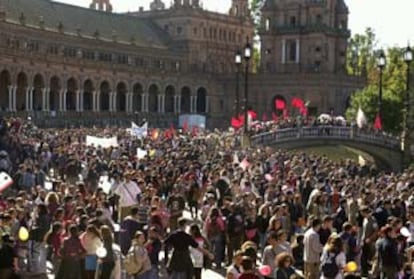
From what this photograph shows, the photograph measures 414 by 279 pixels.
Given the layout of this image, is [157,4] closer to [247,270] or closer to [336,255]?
[336,255]

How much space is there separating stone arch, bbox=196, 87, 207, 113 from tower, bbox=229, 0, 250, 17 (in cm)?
1730

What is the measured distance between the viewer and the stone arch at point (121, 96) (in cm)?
9356

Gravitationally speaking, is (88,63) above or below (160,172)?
above

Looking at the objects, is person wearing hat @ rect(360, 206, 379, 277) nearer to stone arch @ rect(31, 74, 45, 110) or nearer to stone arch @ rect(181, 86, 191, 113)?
stone arch @ rect(31, 74, 45, 110)

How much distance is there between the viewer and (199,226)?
21844mm

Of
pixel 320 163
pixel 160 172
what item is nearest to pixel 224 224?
pixel 160 172

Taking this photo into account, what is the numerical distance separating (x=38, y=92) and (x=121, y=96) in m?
14.4

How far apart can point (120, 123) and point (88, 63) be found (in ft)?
26.6

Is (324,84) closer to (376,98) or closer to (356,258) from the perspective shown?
(376,98)

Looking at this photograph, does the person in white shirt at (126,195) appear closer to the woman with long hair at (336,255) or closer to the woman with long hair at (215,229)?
the woman with long hair at (215,229)

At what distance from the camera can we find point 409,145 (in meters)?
54.1

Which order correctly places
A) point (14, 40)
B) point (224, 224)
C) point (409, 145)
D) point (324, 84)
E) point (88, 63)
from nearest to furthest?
point (224, 224) → point (409, 145) → point (14, 40) → point (88, 63) → point (324, 84)

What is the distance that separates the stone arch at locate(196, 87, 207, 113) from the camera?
343ft

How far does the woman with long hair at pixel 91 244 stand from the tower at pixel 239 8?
338 ft
